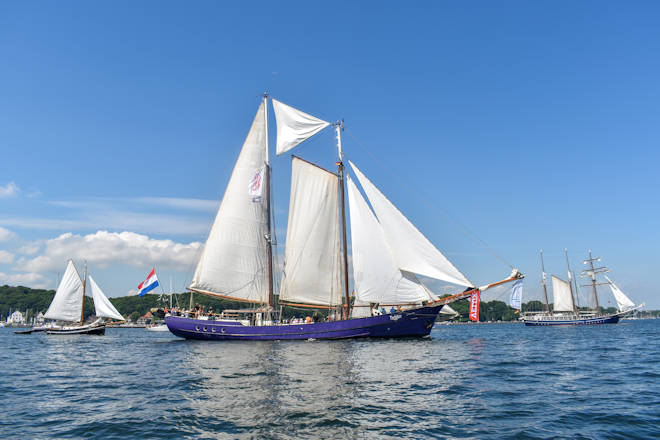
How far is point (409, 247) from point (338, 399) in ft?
89.3

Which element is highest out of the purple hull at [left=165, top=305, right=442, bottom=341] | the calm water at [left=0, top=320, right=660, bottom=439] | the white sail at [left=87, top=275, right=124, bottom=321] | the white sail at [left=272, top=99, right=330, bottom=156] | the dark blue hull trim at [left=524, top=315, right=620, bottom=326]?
the white sail at [left=272, top=99, right=330, bottom=156]

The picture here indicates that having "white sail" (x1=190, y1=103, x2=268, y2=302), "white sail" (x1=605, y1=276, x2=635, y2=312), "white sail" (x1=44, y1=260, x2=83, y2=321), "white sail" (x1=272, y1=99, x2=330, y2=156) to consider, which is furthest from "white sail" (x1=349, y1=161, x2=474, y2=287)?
"white sail" (x1=605, y1=276, x2=635, y2=312)

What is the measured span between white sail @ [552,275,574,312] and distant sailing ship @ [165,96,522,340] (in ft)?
284

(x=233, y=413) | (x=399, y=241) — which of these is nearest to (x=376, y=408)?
(x=233, y=413)

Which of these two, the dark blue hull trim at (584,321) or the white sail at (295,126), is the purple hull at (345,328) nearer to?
the white sail at (295,126)

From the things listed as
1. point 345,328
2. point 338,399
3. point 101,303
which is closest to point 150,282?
point 101,303

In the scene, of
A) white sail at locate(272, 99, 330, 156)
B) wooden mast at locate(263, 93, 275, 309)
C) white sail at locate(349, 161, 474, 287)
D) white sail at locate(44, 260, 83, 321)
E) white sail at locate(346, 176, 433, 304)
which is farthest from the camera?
white sail at locate(44, 260, 83, 321)

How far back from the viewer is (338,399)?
51.8 feet

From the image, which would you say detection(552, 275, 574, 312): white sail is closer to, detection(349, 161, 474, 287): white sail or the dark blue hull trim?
the dark blue hull trim

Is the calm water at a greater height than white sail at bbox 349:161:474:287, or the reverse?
white sail at bbox 349:161:474:287

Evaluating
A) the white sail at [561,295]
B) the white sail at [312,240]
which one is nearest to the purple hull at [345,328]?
the white sail at [312,240]

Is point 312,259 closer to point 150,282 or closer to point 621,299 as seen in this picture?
point 150,282

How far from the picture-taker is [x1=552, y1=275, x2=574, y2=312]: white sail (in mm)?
115375

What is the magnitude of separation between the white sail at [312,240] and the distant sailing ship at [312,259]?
0.11 m
